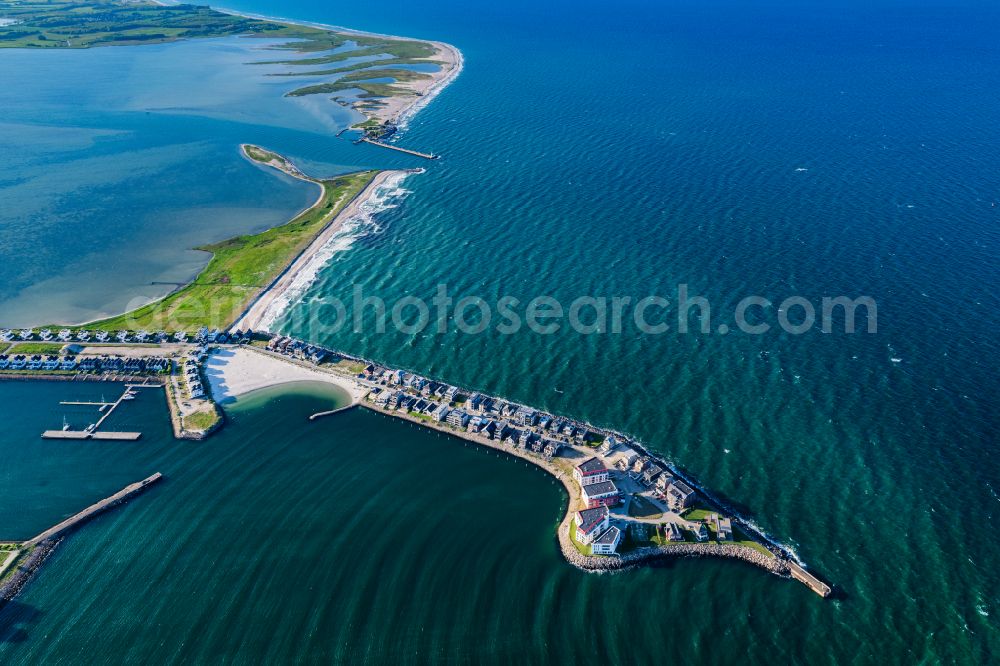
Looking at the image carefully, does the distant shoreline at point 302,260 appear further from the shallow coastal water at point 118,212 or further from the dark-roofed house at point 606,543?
the dark-roofed house at point 606,543

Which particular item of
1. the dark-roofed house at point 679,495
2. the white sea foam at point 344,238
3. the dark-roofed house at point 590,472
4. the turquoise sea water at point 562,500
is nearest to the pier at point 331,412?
the turquoise sea water at point 562,500

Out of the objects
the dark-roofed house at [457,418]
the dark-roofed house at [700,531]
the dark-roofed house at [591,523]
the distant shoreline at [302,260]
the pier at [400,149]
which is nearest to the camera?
the dark-roofed house at [591,523]

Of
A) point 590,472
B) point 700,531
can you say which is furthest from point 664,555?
point 590,472

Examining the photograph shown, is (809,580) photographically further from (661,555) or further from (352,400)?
(352,400)

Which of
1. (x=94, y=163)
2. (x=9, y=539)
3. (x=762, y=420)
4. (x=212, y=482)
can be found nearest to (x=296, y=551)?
(x=212, y=482)

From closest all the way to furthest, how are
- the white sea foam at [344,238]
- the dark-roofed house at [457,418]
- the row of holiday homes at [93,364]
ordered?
1. the dark-roofed house at [457,418]
2. the row of holiday homes at [93,364]
3. the white sea foam at [344,238]

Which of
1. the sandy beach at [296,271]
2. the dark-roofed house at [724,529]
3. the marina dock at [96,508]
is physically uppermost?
the sandy beach at [296,271]
